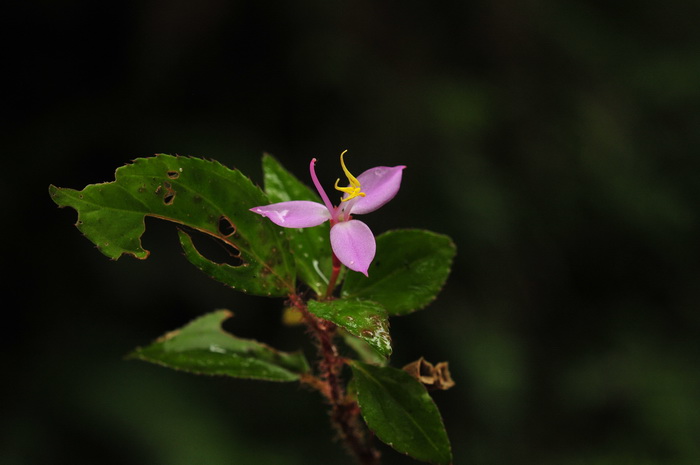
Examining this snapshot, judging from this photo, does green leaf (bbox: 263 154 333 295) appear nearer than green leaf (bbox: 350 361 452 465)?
No

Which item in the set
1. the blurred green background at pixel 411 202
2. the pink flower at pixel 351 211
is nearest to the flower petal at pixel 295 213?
the pink flower at pixel 351 211

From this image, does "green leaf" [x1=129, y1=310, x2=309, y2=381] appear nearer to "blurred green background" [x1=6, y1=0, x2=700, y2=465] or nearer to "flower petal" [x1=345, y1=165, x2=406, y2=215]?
"flower petal" [x1=345, y1=165, x2=406, y2=215]

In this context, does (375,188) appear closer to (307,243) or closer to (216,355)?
(307,243)

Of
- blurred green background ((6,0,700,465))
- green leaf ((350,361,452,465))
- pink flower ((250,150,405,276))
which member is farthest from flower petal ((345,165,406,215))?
blurred green background ((6,0,700,465))

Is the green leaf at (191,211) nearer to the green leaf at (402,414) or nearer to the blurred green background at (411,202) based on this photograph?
the green leaf at (402,414)

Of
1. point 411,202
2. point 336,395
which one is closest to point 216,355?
point 336,395
